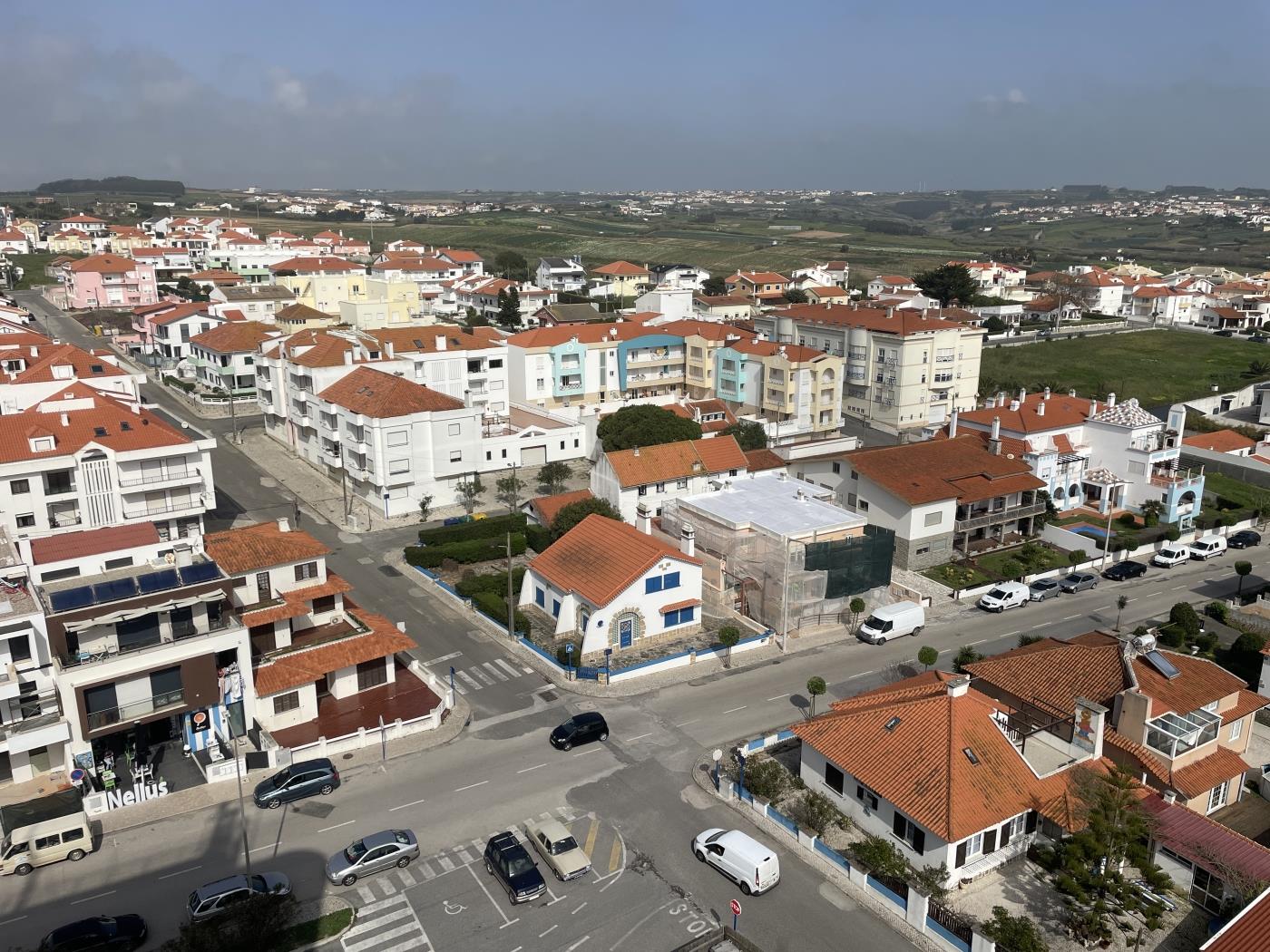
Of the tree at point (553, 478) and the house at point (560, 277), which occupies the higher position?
the house at point (560, 277)

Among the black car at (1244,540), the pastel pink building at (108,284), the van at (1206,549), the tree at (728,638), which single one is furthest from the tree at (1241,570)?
the pastel pink building at (108,284)

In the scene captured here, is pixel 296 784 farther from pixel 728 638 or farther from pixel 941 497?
pixel 941 497

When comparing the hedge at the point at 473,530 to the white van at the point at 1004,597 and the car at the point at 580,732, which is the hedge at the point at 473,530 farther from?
the white van at the point at 1004,597

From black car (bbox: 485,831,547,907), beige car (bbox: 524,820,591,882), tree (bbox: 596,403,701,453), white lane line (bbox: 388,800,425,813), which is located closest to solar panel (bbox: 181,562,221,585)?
white lane line (bbox: 388,800,425,813)

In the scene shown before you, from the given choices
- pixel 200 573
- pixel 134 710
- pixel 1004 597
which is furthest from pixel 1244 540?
pixel 134 710

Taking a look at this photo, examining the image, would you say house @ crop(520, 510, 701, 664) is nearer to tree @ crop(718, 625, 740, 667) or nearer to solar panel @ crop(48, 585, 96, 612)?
tree @ crop(718, 625, 740, 667)
